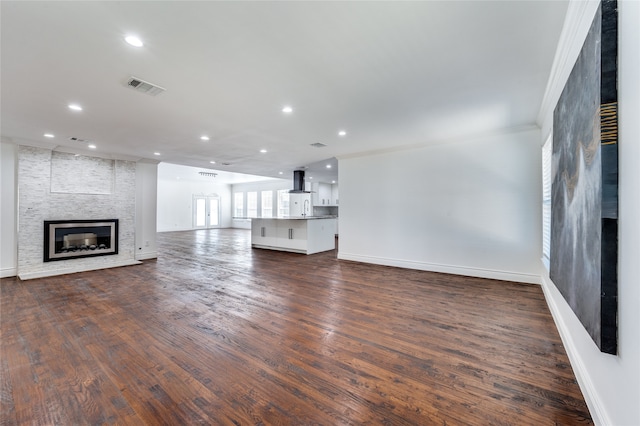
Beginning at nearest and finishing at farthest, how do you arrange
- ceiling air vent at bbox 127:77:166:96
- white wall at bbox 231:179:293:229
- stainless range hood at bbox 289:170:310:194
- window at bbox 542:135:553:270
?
1. ceiling air vent at bbox 127:77:166:96
2. window at bbox 542:135:553:270
3. stainless range hood at bbox 289:170:310:194
4. white wall at bbox 231:179:293:229

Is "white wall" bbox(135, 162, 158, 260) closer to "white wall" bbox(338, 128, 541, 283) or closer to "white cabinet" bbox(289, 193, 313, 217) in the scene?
"white wall" bbox(338, 128, 541, 283)

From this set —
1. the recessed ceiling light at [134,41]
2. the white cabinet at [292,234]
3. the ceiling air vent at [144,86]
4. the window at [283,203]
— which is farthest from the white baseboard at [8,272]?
the window at [283,203]

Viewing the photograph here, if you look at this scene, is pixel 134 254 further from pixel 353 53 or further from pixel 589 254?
pixel 589 254

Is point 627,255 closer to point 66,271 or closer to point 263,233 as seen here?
point 263,233

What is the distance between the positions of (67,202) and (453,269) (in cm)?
826

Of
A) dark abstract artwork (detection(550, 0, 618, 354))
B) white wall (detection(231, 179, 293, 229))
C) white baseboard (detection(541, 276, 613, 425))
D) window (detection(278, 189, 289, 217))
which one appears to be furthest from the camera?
white wall (detection(231, 179, 293, 229))

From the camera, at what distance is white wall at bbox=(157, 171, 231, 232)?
1313 centimetres

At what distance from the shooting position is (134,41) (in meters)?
2.02

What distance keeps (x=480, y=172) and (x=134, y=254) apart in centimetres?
811

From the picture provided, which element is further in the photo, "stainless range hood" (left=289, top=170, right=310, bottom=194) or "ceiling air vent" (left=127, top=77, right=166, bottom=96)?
"stainless range hood" (left=289, top=170, right=310, bottom=194)

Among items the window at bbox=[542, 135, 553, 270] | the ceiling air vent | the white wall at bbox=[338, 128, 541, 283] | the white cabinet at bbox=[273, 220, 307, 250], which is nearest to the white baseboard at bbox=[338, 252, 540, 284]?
the white wall at bbox=[338, 128, 541, 283]

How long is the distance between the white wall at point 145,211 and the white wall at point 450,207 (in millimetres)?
5047

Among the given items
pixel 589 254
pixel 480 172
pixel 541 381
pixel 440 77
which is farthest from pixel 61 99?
pixel 480 172

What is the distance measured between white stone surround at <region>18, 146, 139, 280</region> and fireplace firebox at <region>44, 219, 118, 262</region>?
95 mm
